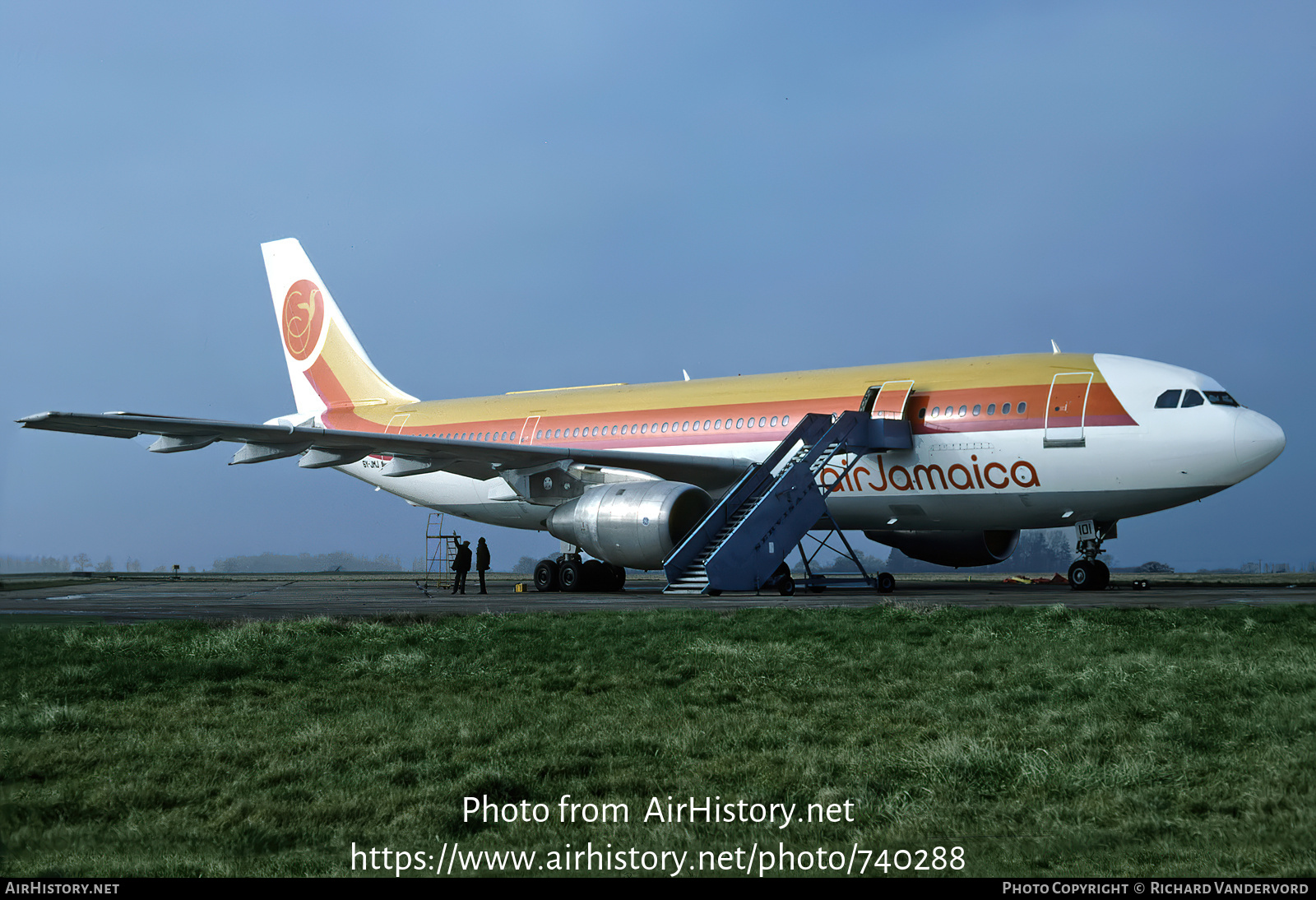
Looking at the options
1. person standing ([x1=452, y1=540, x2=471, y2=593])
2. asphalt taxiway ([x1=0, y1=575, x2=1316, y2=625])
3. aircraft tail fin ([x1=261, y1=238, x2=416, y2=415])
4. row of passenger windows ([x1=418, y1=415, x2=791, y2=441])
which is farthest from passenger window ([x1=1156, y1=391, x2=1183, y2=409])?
aircraft tail fin ([x1=261, y1=238, x2=416, y2=415])

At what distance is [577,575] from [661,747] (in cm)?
1536

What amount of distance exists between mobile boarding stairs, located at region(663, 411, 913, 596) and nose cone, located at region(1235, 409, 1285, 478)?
502cm

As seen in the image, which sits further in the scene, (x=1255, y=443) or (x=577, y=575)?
(x=577, y=575)

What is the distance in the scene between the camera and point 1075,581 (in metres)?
18.6

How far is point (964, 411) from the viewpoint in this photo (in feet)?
59.6

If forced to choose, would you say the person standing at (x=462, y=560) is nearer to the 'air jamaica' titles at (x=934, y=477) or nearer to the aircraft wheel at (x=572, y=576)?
the aircraft wheel at (x=572, y=576)

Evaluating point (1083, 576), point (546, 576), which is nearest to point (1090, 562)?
point (1083, 576)

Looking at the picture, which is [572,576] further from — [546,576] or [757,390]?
[757,390]

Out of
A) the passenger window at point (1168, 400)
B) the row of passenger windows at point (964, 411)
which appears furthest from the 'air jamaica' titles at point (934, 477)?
the passenger window at point (1168, 400)


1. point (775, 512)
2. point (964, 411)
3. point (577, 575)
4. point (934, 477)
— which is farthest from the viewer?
point (577, 575)

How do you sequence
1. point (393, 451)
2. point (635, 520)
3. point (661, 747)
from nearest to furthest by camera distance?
point (661, 747) < point (635, 520) < point (393, 451)

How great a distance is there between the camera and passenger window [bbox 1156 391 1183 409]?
16875 millimetres

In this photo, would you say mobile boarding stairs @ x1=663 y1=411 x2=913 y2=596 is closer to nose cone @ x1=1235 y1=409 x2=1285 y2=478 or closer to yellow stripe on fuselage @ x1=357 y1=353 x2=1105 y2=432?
yellow stripe on fuselage @ x1=357 y1=353 x2=1105 y2=432

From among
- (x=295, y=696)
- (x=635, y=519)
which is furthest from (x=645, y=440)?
(x=295, y=696)
